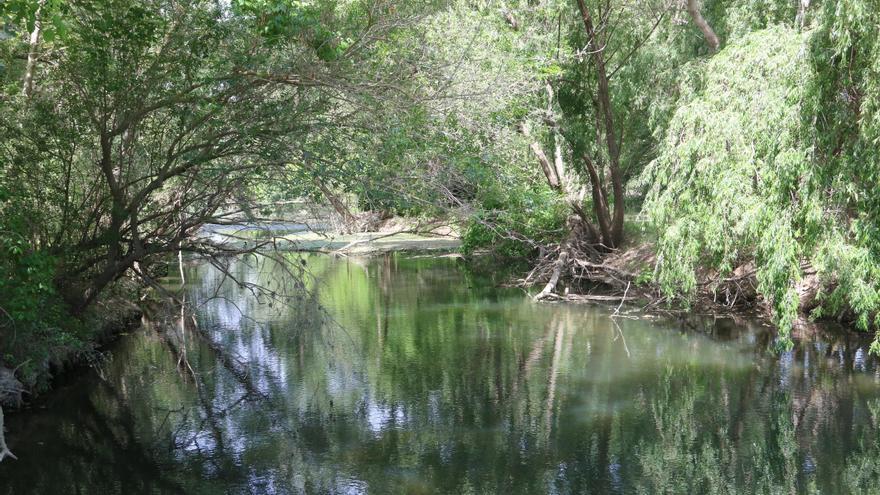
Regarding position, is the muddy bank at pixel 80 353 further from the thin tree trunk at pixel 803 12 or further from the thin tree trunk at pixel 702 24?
the thin tree trunk at pixel 702 24

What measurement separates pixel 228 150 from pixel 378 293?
29.1ft

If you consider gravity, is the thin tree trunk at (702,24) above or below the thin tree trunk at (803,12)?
above

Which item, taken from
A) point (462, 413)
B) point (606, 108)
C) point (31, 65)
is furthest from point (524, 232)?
point (31, 65)

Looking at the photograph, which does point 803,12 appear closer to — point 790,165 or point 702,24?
point 702,24

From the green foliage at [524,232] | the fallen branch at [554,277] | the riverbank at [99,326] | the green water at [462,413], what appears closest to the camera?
the green water at [462,413]

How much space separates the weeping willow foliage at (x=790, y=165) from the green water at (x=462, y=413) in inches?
49.9

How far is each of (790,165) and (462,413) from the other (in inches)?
192

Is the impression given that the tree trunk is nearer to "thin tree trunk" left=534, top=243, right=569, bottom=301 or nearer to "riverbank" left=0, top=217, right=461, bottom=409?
"thin tree trunk" left=534, top=243, right=569, bottom=301

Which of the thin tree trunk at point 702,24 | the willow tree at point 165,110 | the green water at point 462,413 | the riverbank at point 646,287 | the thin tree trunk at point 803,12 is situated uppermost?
the thin tree trunk at point 702,24

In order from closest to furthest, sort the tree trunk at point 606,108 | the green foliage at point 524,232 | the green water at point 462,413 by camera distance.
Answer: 1. the green water at point 462,413
2. the tree trunk at point 606,108
3. the green foliage at point 524,232

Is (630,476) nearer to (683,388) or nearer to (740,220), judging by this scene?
(683,388)

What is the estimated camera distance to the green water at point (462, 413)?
24.5ft

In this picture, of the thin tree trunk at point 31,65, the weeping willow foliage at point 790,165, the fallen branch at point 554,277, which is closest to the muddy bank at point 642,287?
the fallen branch at point 554,277

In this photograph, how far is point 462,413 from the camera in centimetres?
927
